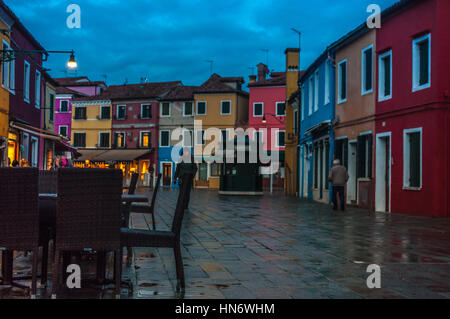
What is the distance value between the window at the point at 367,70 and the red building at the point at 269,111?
99.3ft

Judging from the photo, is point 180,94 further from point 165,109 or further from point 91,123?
point 91,123

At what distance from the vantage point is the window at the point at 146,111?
2149 inches

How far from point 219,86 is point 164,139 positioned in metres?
6.93

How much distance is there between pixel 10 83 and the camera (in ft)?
75.4

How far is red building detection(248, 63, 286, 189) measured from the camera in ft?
167

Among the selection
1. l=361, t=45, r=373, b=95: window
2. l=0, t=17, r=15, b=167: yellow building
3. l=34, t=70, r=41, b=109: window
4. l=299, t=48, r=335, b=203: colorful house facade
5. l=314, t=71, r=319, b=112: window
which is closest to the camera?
l=361, t=45, r=373, b=95: window

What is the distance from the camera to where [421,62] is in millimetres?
16594

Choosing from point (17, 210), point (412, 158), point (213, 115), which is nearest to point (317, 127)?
point (412, 158)

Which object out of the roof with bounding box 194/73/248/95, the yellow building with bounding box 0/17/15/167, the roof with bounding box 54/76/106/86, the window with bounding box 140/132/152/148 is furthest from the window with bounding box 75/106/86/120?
the yellow building with bounding box 0/17/15/167

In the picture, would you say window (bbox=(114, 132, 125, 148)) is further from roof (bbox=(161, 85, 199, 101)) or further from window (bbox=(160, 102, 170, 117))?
roof (bbox=(161, 85, 199, 101))

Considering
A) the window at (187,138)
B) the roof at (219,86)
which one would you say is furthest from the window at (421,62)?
the window at (187,138)

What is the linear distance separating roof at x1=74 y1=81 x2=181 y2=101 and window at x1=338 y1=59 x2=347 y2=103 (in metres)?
33.1

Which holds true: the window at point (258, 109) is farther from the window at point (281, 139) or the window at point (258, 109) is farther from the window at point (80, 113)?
the window at point (80, 113)

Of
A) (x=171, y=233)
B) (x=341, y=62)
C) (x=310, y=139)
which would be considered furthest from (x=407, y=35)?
(x=171, y=233)
